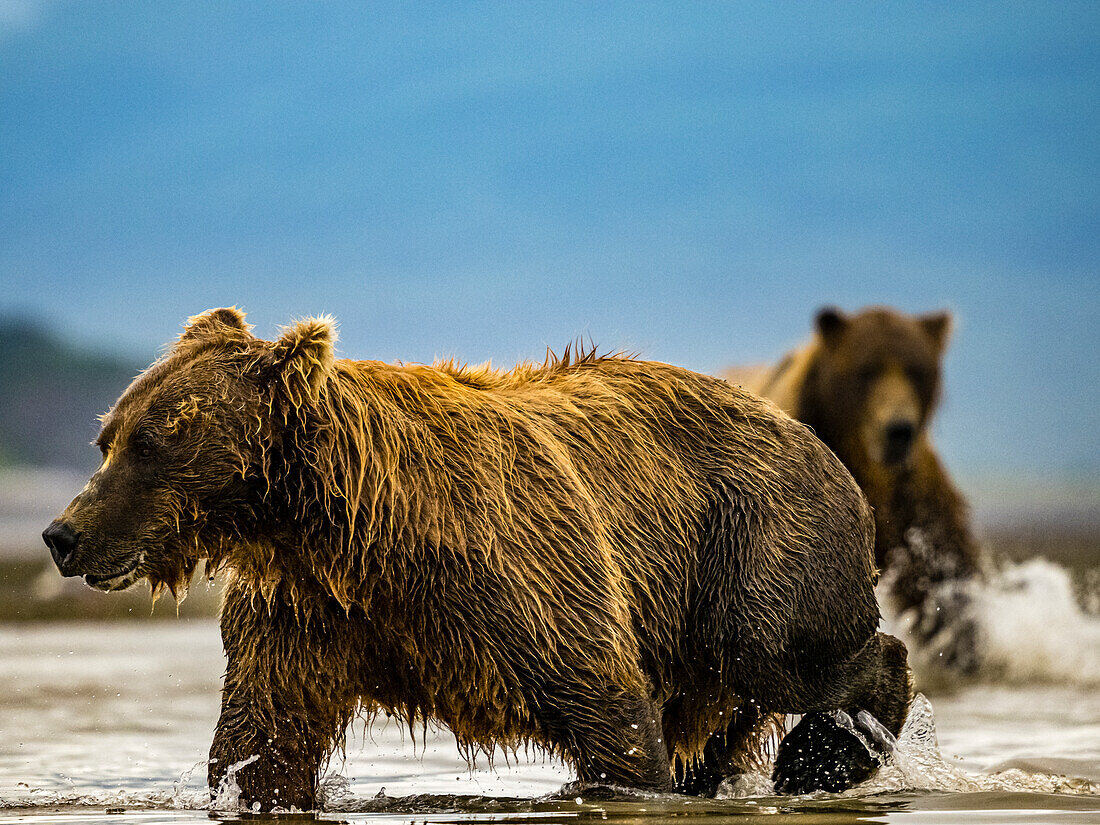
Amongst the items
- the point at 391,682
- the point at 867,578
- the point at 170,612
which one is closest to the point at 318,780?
the point at 391,682

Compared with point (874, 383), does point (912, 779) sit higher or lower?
lower

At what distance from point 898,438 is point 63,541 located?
8031 mm

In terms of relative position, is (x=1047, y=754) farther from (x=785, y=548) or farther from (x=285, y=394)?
(x=285, y=394)

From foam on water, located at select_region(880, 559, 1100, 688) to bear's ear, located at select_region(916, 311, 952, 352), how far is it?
2060mm

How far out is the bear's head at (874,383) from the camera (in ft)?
39.1

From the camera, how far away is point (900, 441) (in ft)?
38.7

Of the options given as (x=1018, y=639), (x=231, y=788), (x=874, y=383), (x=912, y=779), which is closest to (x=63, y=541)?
(x=231, y=788)

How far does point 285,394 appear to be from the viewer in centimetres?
532

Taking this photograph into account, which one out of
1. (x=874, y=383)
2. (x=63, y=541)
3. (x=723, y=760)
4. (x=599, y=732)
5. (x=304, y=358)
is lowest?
(x=723, y=760)

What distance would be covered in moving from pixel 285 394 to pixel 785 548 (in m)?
2.13

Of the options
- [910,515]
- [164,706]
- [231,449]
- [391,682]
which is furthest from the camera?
[910,515]

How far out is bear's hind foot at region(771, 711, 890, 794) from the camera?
250 inches

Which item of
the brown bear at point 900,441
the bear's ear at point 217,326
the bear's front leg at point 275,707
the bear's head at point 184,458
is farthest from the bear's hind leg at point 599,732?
the brown bear at point 900,441

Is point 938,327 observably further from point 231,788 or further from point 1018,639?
point 231,788
